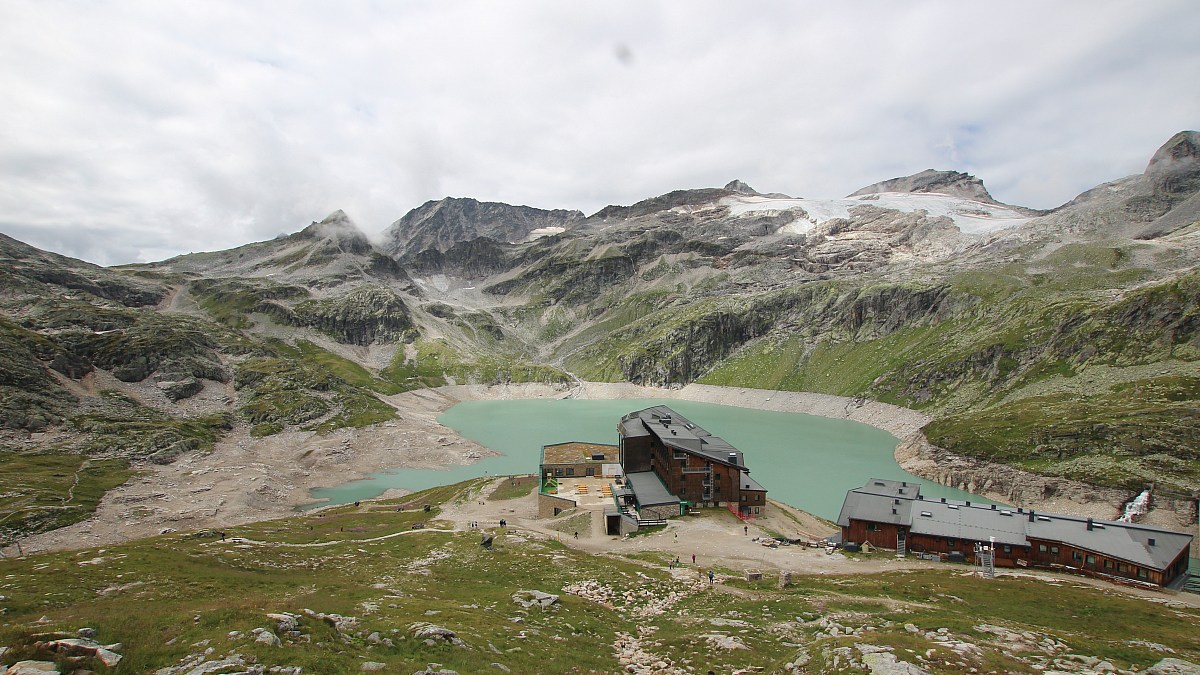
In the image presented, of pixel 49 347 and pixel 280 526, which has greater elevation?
pixel 49 347

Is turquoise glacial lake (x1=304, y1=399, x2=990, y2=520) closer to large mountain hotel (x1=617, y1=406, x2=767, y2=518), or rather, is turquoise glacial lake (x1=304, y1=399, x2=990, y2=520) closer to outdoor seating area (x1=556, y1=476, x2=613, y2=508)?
large mountain hotel (x1=617, y1=406, x2=767, y2=518)

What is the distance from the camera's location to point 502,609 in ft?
86.6

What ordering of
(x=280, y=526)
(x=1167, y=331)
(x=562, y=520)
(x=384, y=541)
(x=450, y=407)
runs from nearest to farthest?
1. (x=384, y=541)
2. (x=562, y=520)
3. (x=280, y=526)
4. (x=1167, y=331)
5. (x=450, y=407)

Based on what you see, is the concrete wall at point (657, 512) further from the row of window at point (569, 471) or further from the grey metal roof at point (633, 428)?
the row of window at point (569, 471)

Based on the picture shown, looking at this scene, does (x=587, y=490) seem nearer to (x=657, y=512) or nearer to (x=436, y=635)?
(x=657, y=512)

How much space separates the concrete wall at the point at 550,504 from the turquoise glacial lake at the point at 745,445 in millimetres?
30995

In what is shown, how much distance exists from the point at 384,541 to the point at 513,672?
3714 cm

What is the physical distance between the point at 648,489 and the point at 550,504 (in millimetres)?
11129

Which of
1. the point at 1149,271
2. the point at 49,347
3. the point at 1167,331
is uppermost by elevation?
the point at 1149,271

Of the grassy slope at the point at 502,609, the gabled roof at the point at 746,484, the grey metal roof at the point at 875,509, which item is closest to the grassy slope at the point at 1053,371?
the grey metal roof at the point at 875,509

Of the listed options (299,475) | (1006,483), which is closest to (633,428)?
(1006,483)

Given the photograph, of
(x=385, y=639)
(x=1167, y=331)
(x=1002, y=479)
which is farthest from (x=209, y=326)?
(x=1167, y=331)

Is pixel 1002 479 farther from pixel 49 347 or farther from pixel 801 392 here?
pixel 49 347

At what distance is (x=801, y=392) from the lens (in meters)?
164
